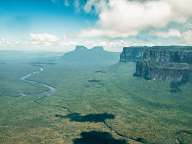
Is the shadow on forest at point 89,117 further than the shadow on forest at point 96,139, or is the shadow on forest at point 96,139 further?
the shadow on forest at point 89,117

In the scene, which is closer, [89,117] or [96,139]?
[96,139]

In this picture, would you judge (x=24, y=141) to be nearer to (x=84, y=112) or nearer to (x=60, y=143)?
(x=60, y=143)

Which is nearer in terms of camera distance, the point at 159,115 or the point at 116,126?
the point at 116,126

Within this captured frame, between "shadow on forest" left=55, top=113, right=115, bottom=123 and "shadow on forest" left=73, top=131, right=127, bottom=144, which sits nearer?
"shadow on forest" left=73, top=131, right=127, bottom=144

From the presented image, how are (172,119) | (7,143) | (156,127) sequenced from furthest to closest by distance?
(172,119), (156,127), (7,143)

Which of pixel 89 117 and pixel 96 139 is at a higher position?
pixel 89 117

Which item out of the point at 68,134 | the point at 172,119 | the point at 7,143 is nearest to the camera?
the point at 7,143

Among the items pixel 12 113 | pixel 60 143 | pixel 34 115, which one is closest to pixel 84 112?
pixel 34 115

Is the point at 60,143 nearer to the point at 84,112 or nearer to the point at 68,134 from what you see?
the point at 68,134
